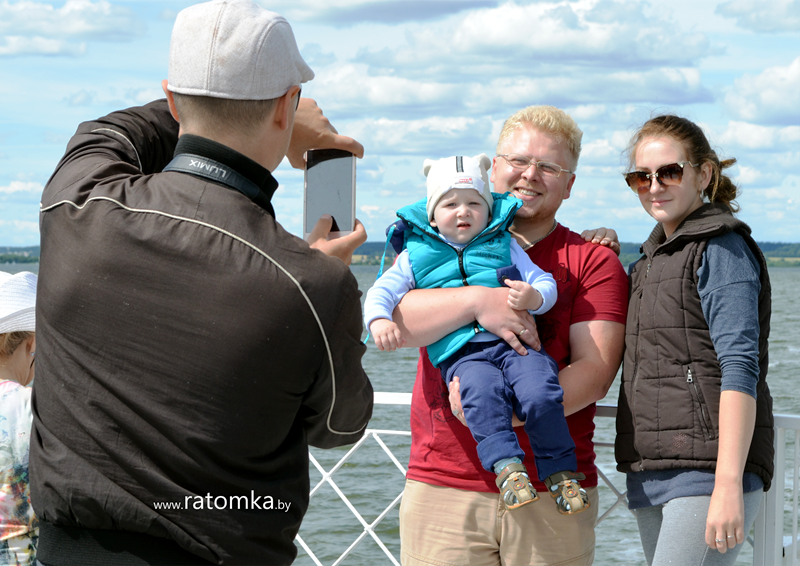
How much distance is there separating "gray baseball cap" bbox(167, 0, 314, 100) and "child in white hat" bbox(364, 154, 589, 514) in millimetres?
1186

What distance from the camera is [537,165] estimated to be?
2727mm

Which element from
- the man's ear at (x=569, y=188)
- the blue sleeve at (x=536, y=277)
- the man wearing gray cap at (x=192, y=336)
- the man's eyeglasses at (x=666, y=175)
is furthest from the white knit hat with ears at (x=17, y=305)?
the man's eyeglasses at (x=666, y=175)

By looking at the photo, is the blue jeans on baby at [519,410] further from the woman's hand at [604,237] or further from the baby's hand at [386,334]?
the woman's hand at [604,237]

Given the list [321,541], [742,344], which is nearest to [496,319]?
[742,344]

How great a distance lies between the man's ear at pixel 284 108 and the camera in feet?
4.96

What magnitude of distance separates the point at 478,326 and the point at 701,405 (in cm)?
77

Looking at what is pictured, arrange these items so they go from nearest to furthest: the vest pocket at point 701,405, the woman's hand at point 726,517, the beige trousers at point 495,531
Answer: the woman's hand at point 726,517 < the vest pocket at point 701,405 < the beige trousers at point 495,531

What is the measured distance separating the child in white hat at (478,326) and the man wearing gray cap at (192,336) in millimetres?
1016

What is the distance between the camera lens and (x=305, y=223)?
70.4 inches

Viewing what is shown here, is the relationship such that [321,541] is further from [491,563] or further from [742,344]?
[742,344]

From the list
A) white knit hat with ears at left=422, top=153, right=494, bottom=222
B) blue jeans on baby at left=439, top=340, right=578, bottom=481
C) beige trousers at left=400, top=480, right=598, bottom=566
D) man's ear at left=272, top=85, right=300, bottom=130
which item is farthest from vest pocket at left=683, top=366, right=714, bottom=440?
man's ear at left=272, top=85, right=300, bottom=130

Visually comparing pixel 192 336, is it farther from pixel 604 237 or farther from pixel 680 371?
pixel 604 237

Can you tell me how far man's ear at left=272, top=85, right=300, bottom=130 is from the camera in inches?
59.5

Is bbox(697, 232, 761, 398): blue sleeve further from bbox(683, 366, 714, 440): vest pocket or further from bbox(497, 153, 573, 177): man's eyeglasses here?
bbox(497, 153, 573, 177): man's eyeglasses
